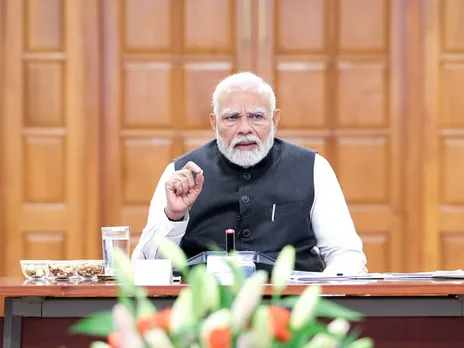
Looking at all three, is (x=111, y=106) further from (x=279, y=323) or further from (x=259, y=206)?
(x=279, y=323)

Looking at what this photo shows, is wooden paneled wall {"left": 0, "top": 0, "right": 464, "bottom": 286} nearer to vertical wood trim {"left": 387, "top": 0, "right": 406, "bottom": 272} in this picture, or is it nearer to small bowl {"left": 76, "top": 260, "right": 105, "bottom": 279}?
vertical wood trim {"left": 387, "top": 0, "right": 406, "bottom": 272}

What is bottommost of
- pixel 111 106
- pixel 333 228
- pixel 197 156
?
pixel 333 228

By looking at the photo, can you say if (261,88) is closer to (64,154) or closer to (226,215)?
(226,215)

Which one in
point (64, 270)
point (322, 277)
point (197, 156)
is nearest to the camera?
point (322, 277)

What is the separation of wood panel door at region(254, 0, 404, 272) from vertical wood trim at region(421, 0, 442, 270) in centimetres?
14

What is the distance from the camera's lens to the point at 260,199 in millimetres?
2697

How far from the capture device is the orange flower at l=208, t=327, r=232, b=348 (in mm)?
648

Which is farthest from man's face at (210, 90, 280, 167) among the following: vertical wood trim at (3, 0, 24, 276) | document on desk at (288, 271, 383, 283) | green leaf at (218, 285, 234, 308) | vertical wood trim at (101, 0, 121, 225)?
vertical wood trim at (3, 0, 24, 276)

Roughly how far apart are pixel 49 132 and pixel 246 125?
2259 mm

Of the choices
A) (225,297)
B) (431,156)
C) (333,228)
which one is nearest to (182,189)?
(333,228)

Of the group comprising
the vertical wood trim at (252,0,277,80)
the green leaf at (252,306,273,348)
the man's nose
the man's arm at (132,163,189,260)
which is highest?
the vertical wood trim at (252,0,277,80)

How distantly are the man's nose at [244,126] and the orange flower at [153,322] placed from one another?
6.50 ft

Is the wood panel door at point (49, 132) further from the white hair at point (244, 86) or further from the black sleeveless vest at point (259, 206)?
the white hair at point (244, 86)

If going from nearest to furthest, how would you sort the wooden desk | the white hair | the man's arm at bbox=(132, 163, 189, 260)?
1. the wooden desk
2. the man's arm at bbox=(132, 163, 189, 260)
3. the white hair
